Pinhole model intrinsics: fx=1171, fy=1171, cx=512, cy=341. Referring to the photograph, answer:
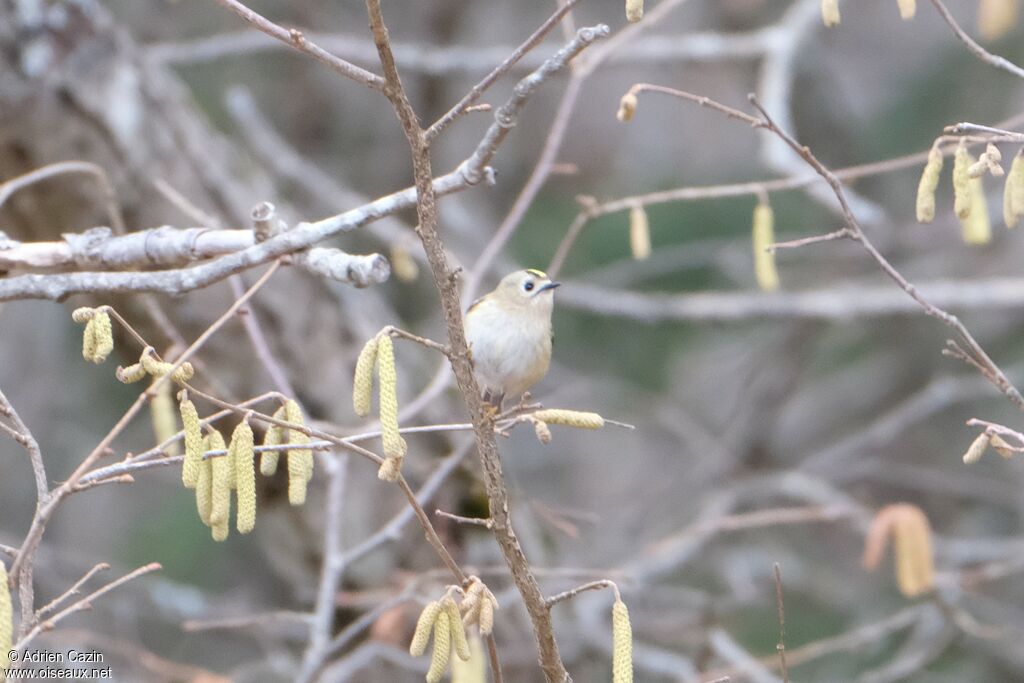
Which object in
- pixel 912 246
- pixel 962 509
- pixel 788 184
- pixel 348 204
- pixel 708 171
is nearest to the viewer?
pixel 788 184

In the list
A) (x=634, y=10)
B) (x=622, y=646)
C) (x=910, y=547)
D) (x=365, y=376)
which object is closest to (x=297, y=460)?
(x=365, y=376)

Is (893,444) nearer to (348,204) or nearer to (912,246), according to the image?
(912,246)

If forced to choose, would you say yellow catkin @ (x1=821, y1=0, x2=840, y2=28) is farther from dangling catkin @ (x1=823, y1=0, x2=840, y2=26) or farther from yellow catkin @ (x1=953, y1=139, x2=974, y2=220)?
yellow catkin @ (x1=953, y1=139, x2=974, y2=220)

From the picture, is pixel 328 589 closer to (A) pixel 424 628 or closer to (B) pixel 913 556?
(A) pixel 424 628

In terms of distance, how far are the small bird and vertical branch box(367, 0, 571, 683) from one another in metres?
1.94

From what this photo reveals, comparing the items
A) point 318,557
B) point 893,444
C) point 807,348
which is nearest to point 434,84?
point 807,348

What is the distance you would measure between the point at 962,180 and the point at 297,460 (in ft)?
4.67

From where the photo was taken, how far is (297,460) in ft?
6.95

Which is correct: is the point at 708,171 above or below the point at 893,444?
above

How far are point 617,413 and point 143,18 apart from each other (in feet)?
12.3

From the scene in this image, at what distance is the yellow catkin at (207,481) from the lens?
80.3 inches

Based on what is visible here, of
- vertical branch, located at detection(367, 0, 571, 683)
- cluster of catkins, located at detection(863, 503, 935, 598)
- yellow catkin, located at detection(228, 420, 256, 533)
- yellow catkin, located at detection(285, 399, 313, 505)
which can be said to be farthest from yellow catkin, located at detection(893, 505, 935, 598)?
yellow catkin, located at detection(228, 420, 256, 533)

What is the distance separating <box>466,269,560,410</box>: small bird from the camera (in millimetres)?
4031

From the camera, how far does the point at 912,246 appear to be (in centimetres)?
692
